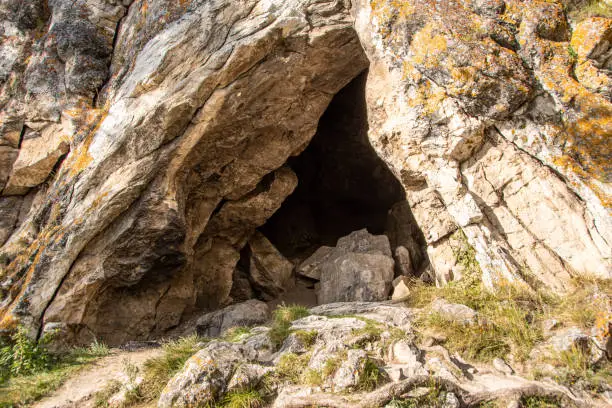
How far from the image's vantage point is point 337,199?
12.4 m

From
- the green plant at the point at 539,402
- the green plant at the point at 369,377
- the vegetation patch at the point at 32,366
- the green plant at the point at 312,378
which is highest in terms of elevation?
the vegetation patch at the point at 32,366

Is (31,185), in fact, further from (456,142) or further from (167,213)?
(456,142)

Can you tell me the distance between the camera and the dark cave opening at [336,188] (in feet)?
35.8

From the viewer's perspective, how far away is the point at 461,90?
Answer: 18.1 feet

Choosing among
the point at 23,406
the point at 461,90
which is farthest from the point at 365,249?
the point at 23,406

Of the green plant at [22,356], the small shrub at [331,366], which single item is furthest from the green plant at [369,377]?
the green plant at [22,356]

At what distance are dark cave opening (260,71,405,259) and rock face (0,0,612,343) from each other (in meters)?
1.97

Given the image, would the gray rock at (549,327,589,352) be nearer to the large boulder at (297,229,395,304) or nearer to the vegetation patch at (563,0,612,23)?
the large boulder at (297,229,395,304)

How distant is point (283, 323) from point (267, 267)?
173 inches

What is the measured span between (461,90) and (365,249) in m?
4.44

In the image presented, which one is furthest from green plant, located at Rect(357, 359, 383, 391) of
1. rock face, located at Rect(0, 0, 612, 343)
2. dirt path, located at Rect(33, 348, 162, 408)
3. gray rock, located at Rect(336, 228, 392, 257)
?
gray rock, located at Rect(336, 228, 392, 257)

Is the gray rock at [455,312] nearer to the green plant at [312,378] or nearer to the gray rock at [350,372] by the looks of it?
the gray rock at [350,372]

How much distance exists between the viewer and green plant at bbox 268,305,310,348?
484cm

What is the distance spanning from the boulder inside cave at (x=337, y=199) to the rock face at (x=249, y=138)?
59cm
